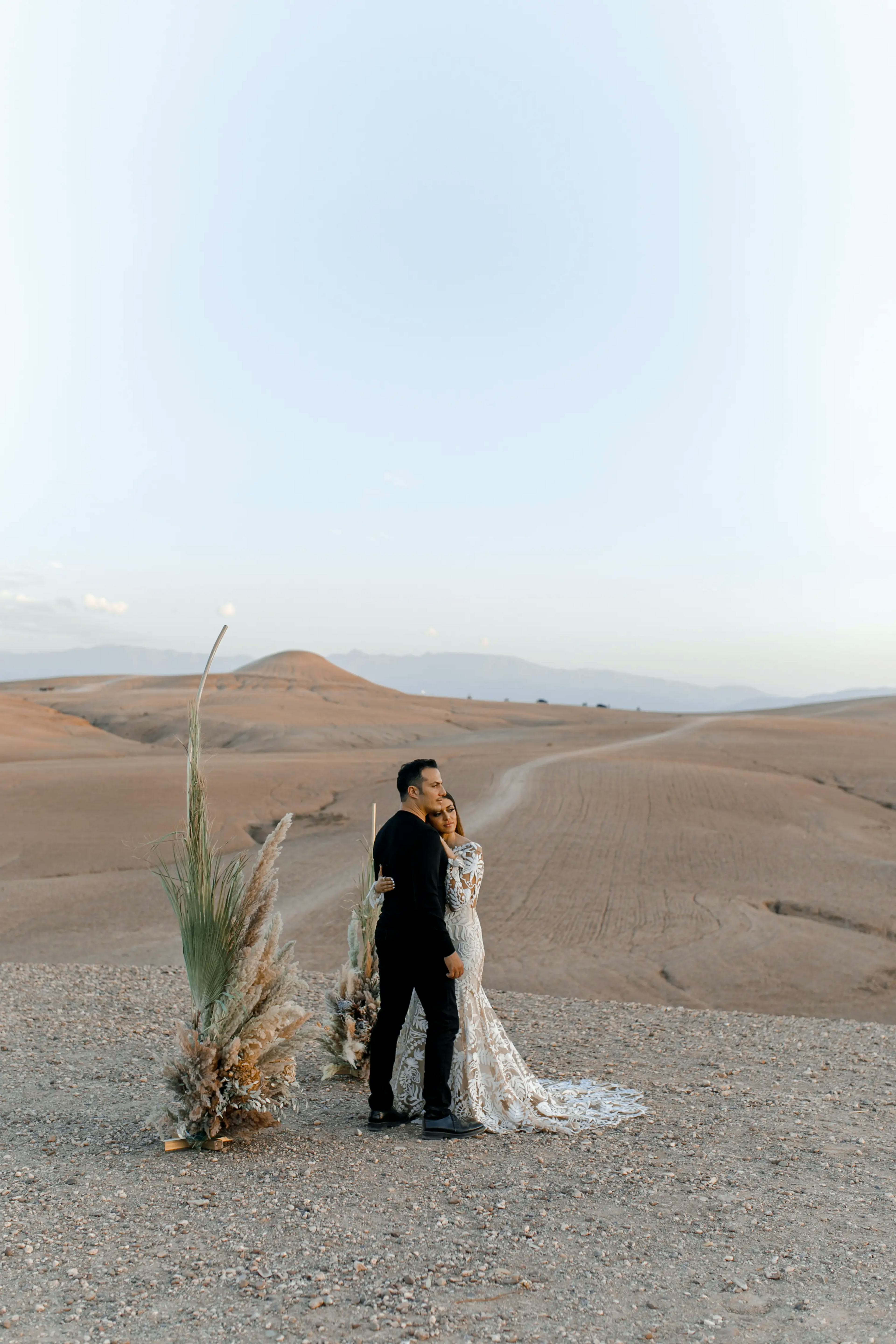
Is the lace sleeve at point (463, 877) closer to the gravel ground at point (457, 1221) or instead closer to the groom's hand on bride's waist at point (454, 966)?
the groom's hand on bride's waist at point (454, 966)

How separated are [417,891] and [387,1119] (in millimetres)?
1493

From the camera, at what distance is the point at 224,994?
5.50 meters

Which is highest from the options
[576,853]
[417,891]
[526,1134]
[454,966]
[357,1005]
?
[417,891]

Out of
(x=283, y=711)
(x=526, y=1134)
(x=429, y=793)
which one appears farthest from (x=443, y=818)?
(x=283, y=711)

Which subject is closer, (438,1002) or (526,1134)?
(438,1002)

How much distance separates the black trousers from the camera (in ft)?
18.7

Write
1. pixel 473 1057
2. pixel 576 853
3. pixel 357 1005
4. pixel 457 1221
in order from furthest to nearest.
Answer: pixel 576 853 < pixel 357 1005 < pixel 473 1057 < pixel 457 1221

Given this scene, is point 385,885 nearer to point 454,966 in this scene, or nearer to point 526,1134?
point 454,966

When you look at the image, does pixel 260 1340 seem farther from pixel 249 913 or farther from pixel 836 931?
pixel 836 931

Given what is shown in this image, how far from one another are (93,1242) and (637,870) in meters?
13.7

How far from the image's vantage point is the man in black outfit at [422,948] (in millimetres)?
5617

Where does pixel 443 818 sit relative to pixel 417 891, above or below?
above

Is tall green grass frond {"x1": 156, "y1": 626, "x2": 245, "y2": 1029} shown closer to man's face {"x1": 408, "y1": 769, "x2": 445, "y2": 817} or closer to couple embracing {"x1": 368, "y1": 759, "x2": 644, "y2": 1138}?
couple embracing {"x1": 368, "y1": 759, "x2": 644, "y2": 1138}

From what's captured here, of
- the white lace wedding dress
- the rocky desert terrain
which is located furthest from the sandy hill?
the white lace wedding dress
